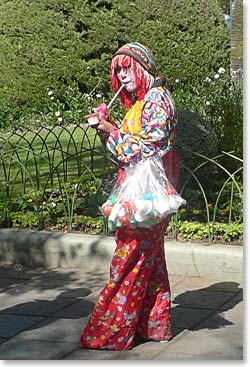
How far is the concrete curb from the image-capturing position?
680cm

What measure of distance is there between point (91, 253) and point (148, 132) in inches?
94.2

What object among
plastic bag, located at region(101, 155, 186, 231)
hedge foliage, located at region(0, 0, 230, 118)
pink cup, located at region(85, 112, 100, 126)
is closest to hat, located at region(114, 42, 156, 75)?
pink cup, located at region(85, 112, 100, 126)

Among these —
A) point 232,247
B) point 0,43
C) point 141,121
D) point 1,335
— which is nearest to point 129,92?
point 141,121

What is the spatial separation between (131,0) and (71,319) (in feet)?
38.9

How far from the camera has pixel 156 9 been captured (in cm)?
1686

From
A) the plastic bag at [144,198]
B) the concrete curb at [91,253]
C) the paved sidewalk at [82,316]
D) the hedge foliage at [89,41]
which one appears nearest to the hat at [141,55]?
the plastic bag at [144,198]

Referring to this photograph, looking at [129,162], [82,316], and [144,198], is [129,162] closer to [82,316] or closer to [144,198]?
[144,198]

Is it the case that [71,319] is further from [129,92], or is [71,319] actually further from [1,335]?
[129,92]

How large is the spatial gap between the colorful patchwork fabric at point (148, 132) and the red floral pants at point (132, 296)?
43 centimetres

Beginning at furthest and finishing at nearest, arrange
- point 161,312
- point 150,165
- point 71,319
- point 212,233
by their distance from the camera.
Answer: point 212,233, point 71,319, point 161,312, point 150,165

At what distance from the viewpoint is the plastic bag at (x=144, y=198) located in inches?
194

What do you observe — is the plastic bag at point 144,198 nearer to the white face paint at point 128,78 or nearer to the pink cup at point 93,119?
the pink cup at point 93,119

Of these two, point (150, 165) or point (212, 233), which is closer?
point (150, 165)

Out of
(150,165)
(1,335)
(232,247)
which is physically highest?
(150,165)
